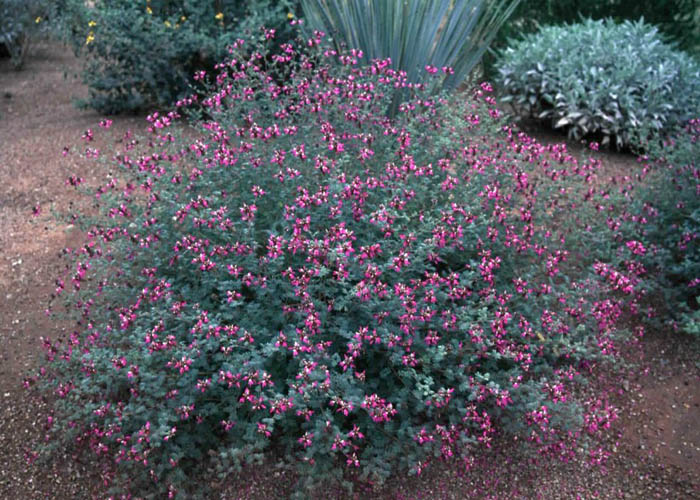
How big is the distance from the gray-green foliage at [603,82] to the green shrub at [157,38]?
2.25 m

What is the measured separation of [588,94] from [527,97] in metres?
0.59

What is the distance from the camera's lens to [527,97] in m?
6.34

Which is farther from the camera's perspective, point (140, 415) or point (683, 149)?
point (683, 149)

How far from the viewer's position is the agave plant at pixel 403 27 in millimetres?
4915

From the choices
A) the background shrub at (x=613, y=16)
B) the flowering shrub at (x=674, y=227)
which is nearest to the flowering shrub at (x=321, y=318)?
the flowering shrub at (x=674, y=227)

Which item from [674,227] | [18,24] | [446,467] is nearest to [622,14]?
[674,227]

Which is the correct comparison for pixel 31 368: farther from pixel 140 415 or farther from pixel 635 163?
pixel 635 163

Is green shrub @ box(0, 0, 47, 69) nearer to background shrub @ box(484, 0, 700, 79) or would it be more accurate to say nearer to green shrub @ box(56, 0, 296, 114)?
green shrub @ box(56, 0, 296, 114)

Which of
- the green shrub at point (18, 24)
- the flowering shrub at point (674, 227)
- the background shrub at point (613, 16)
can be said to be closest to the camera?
the flowering shrub at point (674, 227)

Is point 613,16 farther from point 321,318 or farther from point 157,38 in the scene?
point 321,318

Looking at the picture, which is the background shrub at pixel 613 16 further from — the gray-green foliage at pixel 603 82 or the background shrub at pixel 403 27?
the background shrub at pixel 403 27

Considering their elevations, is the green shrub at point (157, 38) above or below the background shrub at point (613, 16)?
below

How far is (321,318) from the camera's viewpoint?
273 centimetres

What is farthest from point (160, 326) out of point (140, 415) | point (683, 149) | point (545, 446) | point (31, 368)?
point (683, 149)
